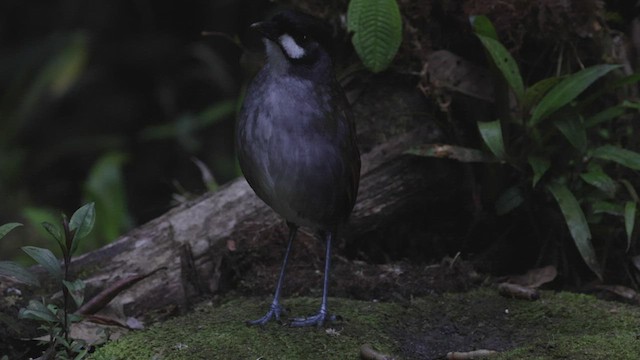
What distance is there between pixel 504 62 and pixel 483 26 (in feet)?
0.63

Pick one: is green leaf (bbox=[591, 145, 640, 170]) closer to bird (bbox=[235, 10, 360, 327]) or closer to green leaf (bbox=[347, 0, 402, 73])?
green leaf (bbox=[347, 0, 402, 73])

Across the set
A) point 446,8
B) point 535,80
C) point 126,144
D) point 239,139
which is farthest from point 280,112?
point 126,144

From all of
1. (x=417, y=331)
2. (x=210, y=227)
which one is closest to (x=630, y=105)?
(x=417, y=331)

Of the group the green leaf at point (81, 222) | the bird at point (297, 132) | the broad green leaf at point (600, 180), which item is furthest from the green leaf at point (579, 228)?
the green leaf at point (81, 222)

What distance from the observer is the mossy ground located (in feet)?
10.1

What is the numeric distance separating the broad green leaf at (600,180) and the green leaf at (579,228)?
10 cm

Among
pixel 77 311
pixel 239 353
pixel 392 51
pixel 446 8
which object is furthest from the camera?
pixel 446 8

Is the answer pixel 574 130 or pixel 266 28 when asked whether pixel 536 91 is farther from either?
pixel 266 28

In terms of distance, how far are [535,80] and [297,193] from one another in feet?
5.51

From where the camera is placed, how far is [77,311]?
11.5ft

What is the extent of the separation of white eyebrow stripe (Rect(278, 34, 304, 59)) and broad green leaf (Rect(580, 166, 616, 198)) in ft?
4.53

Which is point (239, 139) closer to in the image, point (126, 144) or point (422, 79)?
point (422, 79)

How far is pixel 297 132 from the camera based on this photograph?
3.26 meters

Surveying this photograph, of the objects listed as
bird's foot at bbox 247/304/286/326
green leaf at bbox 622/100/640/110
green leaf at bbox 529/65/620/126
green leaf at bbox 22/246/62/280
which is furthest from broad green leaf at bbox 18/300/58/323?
green leaf at bbox 622/100/640/110
